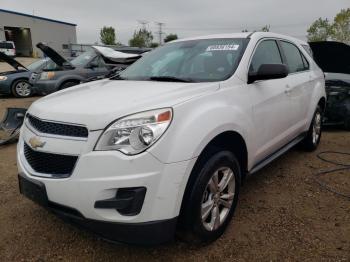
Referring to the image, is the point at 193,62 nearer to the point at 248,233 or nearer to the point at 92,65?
the point at 248,233

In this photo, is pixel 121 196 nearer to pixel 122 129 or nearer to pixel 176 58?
pixel 122 129

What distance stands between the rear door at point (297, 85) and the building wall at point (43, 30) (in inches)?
1808

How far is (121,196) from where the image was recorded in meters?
2.06

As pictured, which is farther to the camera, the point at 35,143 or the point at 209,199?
the point at 209,199

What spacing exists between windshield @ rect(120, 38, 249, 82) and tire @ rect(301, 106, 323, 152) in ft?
6.90

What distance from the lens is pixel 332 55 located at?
650 centimetres

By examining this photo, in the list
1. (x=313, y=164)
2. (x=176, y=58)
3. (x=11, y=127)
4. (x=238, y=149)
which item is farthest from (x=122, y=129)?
(x=11, y=127)

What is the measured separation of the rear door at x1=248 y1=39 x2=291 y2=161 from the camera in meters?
3.09

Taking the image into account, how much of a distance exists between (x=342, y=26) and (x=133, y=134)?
32865 mm

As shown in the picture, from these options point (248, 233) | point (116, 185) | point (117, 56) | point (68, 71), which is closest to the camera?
point (116, 185)

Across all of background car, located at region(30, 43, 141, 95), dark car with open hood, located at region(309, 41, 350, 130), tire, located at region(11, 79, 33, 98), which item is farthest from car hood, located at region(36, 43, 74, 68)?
dark car with open hood, located at region(309, 41, 350, 130)

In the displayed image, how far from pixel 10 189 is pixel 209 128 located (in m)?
2.61

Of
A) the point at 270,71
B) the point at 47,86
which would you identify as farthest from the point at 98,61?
the point at 270,71

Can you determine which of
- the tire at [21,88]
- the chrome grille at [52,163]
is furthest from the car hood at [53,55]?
the chrome grille at [52,163]
